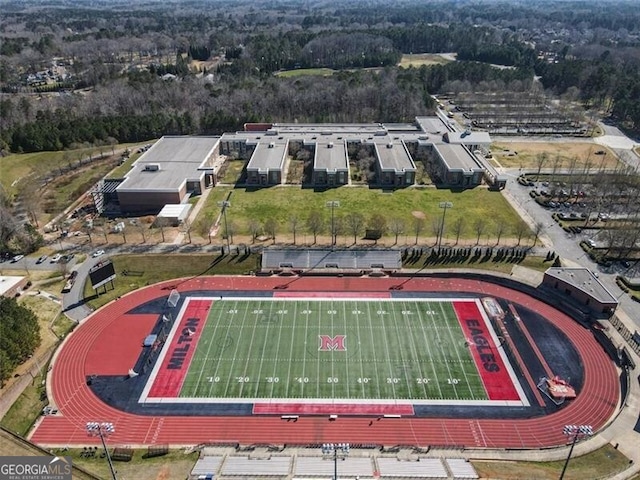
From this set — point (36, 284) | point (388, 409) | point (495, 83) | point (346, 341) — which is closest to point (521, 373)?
point (388, 409)

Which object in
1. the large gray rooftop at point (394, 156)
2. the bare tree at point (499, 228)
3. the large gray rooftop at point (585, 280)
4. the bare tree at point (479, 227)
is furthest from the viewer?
the large gray rooftop at point (394, 156)

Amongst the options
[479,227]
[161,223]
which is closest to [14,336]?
[161,223]

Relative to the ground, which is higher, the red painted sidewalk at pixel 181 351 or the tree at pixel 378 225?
the tree at pixel 378 225

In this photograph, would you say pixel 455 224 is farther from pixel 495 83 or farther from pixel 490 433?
pixel 495 83

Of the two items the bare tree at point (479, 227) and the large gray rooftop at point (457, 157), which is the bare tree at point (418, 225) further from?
the large gray rooftop at point (457, 157)

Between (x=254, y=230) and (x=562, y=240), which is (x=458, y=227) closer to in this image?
(x=562, y=240)

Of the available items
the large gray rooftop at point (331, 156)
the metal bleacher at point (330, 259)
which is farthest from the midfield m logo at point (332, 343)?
the large gray rooftop at point (331, 156)
